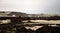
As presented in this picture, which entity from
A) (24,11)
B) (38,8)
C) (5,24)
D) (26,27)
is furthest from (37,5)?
(5,24)

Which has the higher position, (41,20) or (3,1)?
(3,1)

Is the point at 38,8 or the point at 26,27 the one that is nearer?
the point at 26,27

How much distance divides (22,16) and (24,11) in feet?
0.24

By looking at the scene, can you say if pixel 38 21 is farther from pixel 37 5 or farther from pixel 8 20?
pixel 8 20

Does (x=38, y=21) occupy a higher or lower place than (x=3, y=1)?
lower

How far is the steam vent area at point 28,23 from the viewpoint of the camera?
1082mm

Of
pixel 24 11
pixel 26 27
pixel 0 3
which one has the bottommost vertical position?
pixel 26 27

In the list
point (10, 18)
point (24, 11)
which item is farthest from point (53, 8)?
point (10, 18)

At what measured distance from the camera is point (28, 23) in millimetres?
1168

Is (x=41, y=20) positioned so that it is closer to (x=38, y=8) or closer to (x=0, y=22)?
(x=38, y=8)

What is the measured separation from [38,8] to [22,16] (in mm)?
213

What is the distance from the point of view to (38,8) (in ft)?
4.10

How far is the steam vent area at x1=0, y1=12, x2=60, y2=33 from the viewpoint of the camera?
1.08m

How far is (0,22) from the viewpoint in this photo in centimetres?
115
